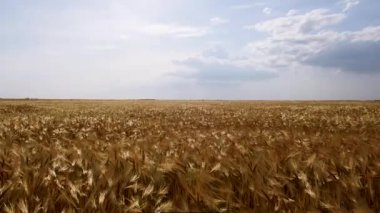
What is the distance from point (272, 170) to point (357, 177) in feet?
2.25

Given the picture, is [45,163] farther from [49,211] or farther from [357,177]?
[357,177]

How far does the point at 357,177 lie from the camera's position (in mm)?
3566

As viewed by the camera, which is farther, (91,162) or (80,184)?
(91,162)

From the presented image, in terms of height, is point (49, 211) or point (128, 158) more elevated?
point (128, 158)

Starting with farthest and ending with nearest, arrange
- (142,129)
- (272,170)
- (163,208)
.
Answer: (142,129), (272,170), (163,208)

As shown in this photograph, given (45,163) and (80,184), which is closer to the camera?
(80,184)

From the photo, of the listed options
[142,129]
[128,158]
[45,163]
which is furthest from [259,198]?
[142,129]

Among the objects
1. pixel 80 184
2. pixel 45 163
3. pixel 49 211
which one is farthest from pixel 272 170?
pixel 45 163

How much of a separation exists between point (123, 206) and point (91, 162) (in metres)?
1.12

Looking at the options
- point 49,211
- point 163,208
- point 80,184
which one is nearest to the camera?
point 163,208

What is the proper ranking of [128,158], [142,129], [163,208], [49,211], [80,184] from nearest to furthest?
[163,208] → [49,211] → [80,184] → [128,158] → [142,129]

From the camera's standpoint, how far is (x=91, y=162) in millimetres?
4098

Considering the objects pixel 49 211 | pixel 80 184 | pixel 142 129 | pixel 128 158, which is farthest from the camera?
pixel 142 129

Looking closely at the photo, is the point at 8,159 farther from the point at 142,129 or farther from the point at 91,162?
the point at 142,129
